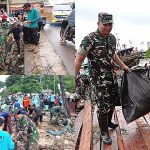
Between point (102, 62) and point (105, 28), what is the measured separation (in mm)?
342

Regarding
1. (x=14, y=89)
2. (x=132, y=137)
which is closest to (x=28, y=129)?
(x=14, y=89)

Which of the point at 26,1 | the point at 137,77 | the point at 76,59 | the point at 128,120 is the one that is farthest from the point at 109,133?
the point at 26,1

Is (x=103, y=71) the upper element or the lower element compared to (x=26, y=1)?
lower

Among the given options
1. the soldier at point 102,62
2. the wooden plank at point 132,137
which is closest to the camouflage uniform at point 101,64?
the soldier at point 102,62

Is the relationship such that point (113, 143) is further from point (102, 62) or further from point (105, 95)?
point (102, 62)

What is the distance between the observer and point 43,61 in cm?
388

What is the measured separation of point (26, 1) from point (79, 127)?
2.01 meters

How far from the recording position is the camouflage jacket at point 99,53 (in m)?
4.15

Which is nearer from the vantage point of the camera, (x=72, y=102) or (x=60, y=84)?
(x=60, y=84)

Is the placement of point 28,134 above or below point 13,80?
below

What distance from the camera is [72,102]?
4.39 meters

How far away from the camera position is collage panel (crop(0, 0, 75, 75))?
3.75 metres

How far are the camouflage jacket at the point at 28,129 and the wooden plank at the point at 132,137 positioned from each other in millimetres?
909

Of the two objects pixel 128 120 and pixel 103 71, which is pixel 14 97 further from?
pixel 128 120
